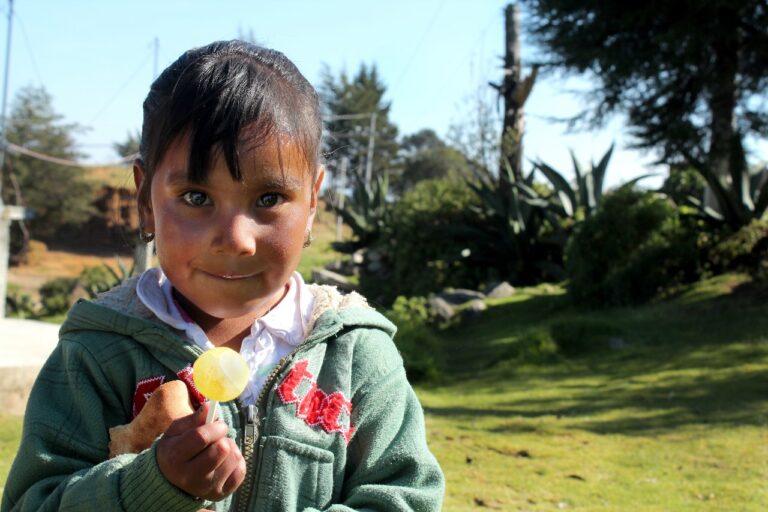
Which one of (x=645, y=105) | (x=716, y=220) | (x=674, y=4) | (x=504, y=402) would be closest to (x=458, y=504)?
(x=504, y=402)

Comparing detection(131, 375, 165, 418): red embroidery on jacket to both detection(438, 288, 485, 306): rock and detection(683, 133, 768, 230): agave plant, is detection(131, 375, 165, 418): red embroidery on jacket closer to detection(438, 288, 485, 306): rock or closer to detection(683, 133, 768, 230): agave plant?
detection(683, 133, 768, 230): agave plant

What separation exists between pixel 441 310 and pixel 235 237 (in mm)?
8827

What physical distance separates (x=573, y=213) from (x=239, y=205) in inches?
415

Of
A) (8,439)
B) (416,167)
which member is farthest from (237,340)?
(416,167)

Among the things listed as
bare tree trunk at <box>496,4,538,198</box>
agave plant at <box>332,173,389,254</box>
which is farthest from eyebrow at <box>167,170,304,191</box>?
agave plant at <box>332,173,389,254</box>

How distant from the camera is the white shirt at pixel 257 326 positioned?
155cm

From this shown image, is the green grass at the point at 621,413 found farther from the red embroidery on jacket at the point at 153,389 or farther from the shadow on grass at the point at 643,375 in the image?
the red embroidery on jacket at the point at 153,389

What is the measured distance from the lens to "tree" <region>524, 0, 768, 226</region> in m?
13.9

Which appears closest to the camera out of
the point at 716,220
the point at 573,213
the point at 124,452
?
the point at 124,452

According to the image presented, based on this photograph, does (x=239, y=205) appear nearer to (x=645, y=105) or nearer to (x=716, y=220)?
(x=716, y=220)

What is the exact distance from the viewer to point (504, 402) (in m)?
6.16

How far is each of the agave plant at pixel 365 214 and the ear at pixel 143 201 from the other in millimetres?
14311

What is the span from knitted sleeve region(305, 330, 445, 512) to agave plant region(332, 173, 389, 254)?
14.3 meters

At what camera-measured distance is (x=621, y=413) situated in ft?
18.3
